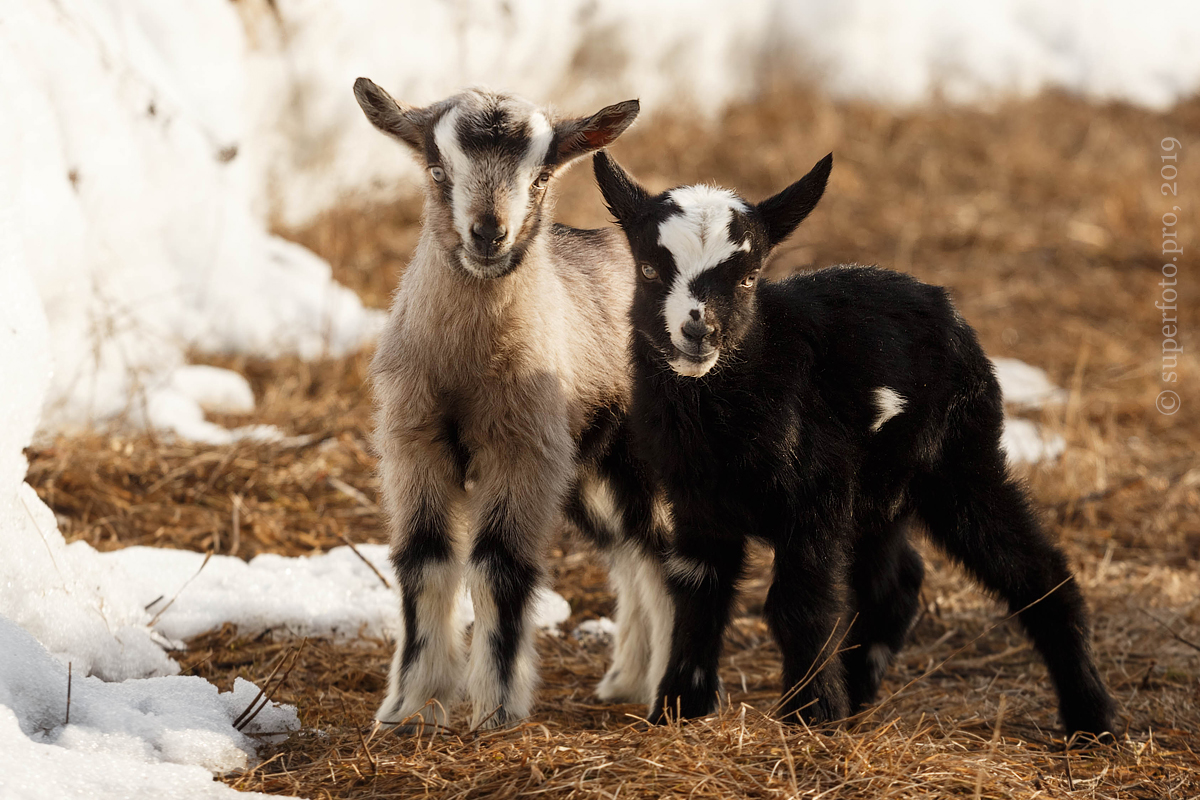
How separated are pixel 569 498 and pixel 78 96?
417 cm

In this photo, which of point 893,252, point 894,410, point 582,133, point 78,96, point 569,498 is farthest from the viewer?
point 893,252

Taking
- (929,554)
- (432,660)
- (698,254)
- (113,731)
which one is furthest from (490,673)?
(929,554)

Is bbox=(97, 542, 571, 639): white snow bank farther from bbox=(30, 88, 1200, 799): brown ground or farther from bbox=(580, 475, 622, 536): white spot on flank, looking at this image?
bbox=(580, 475, 622, 536): white spot on flank

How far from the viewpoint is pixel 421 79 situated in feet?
32.4

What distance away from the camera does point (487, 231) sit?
3.53 meters

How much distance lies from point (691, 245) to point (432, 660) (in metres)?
1.61

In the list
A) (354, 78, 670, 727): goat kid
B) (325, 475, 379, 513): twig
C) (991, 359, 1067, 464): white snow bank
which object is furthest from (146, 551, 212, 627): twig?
(991, 359, 1067, 464): white snow bank

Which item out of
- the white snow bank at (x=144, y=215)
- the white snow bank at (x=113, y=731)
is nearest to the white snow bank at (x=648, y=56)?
the white snow bank at (x=144, y=215)

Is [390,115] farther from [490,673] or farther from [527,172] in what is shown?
[490,673]

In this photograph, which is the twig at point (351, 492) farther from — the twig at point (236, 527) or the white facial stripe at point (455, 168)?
the white facial stripe at point (455, 168)

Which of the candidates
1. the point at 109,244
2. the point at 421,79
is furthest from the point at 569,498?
the point at 421,79

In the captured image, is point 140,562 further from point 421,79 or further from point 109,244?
point 421,79

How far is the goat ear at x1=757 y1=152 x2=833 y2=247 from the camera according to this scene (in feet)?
12.0

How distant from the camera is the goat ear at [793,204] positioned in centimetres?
365
